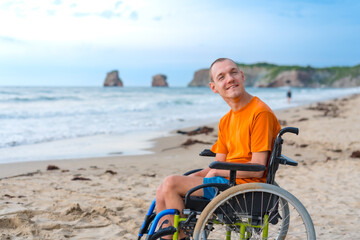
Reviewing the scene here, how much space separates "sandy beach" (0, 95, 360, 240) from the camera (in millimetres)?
3668

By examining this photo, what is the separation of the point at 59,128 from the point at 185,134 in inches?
170

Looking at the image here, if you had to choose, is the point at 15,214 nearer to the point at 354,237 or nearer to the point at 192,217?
the point at 192,217

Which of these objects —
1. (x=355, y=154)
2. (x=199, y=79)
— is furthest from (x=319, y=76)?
(x=355, y=154)

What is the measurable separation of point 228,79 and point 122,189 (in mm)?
3325

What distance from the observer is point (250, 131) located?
2.33 m

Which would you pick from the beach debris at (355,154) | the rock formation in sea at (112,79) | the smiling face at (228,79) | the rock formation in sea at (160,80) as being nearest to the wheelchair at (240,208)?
the smiling face at (228,79)

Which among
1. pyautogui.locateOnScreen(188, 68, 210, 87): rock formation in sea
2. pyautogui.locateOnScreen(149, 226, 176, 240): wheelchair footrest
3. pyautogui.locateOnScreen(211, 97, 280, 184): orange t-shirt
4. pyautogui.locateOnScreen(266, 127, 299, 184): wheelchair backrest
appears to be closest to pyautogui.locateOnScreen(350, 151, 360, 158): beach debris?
pyautogui.locateOnScreen(211, 97, 280, 184): orange t-shirt

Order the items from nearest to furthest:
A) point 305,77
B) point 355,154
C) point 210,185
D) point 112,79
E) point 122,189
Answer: point 210,185
point 122,189
point 355,154
point 112,79
point 305,77

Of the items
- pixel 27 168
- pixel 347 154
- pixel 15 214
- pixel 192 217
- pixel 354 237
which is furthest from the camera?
pixel 347 154

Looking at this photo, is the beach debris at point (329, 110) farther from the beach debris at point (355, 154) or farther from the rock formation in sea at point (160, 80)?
Answer: the rock formation in sea at point (160, 80)

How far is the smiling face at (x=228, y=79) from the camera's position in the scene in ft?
8.00

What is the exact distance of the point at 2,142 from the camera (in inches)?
371

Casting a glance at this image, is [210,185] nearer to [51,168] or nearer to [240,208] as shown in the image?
[240,208]

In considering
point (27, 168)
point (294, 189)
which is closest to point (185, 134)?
point (27, 168)
